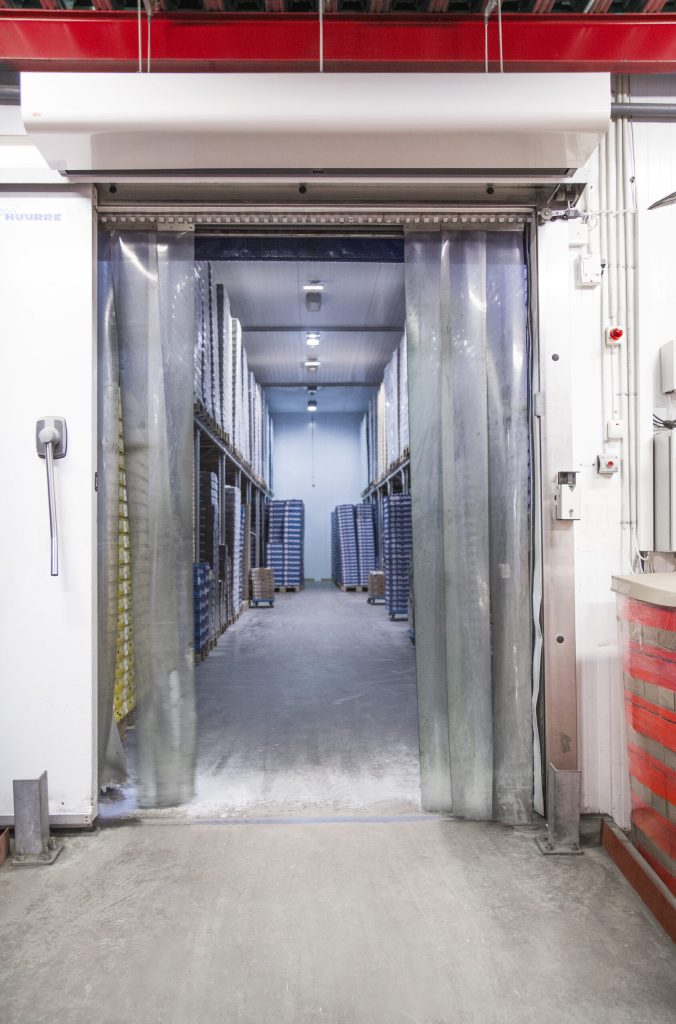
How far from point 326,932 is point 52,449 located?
2.31m

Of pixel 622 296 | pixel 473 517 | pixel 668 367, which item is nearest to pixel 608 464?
pixel 668 367

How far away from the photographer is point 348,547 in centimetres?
1617

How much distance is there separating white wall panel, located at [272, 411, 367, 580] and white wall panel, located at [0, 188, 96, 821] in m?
17.7

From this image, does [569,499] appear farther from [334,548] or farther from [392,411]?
[334,548]

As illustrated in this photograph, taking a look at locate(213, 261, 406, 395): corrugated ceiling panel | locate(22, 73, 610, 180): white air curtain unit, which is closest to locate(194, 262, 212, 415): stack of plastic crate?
locate(213, 261, 406, 395): corrugated ceiling panel

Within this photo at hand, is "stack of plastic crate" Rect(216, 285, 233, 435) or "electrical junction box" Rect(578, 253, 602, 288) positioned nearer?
"electrical junction box" Rect(578, 253, 602, 288)

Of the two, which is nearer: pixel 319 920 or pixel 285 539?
pixel 319 920

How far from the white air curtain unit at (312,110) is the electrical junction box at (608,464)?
52.7 inches

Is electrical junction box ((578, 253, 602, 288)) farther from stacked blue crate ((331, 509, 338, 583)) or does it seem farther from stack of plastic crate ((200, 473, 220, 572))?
stacked blue crate ((331, 509, 338, 583))

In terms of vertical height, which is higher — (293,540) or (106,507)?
(106,507)

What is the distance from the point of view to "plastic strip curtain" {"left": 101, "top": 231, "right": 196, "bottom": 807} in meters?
3.09

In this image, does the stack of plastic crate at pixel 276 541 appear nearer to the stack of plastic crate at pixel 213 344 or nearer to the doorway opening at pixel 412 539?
the stack of plastic crate at pixel 213 344

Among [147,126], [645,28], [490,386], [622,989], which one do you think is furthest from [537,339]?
[622,989]

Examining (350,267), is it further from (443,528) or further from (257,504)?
(443,528)
